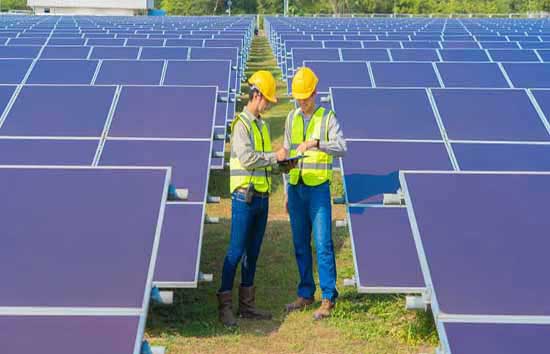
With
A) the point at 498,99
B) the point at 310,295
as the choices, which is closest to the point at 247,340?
the point at 310,295

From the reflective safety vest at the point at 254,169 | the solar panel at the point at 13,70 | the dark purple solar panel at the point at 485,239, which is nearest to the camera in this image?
the dark purple solar panel at the point at 485,239

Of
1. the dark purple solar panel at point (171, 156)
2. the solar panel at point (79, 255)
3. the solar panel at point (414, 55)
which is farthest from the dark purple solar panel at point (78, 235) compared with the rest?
the solar panel at point (414, 55)

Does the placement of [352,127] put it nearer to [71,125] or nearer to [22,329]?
[71,125]

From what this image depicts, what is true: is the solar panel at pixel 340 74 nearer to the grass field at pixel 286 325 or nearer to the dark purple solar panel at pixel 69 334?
the grass field at pixel 286 325

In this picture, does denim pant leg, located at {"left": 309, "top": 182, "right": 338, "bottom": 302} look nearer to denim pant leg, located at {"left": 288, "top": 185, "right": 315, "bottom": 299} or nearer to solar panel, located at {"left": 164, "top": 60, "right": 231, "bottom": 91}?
denim pant leg, located at {"left": 288, "top": 185, "right": 315, "bottom": 299}

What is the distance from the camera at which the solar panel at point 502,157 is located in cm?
725

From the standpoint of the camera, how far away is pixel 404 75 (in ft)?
38.9

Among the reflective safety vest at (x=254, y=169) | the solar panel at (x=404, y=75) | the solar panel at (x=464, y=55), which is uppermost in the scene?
the reflective safety vest at (x=254, y=169)

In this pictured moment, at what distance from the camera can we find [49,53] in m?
17.3

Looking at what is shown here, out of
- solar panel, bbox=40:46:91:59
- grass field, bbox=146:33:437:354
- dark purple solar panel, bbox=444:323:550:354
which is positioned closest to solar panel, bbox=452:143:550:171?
grass field, bbox=146:33:437:354

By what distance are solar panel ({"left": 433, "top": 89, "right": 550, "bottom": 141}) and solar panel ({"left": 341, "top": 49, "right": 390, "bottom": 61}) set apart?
316 inches

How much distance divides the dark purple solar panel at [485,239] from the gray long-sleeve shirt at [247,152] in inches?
60.1

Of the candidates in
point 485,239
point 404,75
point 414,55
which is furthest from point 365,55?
point 485,239

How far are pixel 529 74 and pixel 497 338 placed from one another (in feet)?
33.0
